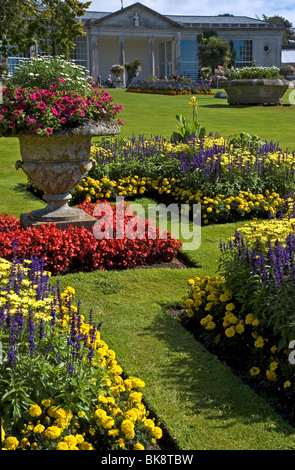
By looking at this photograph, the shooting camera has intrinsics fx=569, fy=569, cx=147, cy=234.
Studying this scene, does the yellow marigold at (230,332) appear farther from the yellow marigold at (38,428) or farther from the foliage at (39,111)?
the foliage at (39,111)

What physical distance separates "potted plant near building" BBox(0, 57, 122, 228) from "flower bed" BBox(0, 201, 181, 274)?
56 centimetres

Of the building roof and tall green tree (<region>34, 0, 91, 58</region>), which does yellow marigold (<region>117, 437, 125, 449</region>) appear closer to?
tall green tree (<region>34, 0, 91, 58</region>)

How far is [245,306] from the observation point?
4254 mm

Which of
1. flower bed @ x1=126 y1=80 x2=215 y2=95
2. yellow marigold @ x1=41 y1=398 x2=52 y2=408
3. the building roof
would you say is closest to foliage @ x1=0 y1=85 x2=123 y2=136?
yellow marigold @ x1=41 y1=398 x2=52 y2=408

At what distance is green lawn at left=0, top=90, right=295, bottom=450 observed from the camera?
3.27m

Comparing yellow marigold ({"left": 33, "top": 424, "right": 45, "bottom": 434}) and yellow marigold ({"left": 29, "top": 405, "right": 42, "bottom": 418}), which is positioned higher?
yellow marigold ({"left": 29, "top": 405, "right": 42, "bottom": 418})

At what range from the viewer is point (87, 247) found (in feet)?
19.5

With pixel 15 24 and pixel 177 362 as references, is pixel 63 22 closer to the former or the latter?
pixel 15 24

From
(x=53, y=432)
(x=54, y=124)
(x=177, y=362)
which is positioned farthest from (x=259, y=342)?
(x=54, y=124)

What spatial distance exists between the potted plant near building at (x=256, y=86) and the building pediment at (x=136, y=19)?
101 feet

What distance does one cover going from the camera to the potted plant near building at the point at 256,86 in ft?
73.0

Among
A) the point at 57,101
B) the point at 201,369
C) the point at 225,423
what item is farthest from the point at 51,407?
the point at 57,101

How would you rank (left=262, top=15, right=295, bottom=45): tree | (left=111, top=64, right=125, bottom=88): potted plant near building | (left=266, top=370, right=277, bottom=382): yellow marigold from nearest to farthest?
(left=266, top=370, right=277, bottom=382): yellow marigold
(left=111, top=64, right=125, bottom=88): potted plant near building
(left=262, top=15, right=295, bottom=45): tree

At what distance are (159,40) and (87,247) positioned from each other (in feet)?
182
